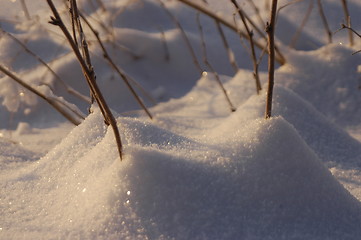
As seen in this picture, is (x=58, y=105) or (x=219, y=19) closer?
(x=58, y=105)

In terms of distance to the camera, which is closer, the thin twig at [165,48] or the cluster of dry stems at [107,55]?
the cluster of dry stems at [107,55]

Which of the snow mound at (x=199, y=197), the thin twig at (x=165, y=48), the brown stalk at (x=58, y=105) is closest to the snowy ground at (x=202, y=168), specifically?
the snow mound at (x=199, y=197)

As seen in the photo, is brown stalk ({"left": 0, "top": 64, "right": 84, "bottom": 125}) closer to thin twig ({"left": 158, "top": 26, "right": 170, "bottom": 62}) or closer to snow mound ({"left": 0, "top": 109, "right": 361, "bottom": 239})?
snow mound ({"left": 0, "top": 109, "right": 361, "bottom": 239})

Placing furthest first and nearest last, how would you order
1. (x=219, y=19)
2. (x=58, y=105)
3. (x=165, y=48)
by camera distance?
1. (x=165, y=48)
2. (x=219, y=19)
3. (x=58, y=105)

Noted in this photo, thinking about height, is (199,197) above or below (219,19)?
below

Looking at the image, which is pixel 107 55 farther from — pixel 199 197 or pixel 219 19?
pixel 199 197

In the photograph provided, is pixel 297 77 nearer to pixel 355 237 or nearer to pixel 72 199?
pixel 355 237

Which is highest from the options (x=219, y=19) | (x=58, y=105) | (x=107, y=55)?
(x=219, y=19)

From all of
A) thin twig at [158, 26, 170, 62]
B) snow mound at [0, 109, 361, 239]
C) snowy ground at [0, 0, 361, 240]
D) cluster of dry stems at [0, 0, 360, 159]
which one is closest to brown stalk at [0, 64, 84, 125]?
cluster of dry stems at [0, 0, 360, 159]

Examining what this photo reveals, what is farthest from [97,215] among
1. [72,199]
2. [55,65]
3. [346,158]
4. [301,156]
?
[55,65]

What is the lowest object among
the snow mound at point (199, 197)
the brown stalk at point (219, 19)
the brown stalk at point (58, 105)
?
the brown stalk at point (58, 105)

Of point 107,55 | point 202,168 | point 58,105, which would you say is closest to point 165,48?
point 107,55

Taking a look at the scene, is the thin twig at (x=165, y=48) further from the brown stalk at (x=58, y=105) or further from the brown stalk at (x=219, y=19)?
the brown stalk at (x=58, y=105)

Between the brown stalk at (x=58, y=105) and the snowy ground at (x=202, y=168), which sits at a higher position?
the snowy ground at (x=202, y=168)
